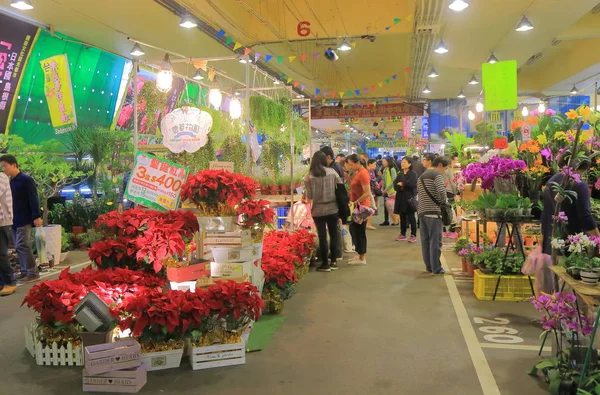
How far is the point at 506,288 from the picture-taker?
5.49 metres

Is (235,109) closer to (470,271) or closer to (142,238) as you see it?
(142,238)

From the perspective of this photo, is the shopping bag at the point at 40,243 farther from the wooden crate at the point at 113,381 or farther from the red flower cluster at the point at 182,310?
the wooden crate at the point at 113,381

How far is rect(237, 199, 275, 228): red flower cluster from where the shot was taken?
4.56 metres

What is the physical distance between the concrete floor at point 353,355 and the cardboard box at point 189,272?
2.47 feet

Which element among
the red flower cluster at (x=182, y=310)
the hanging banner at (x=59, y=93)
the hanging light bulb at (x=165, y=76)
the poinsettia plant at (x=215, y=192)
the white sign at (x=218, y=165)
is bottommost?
the red flower cluster at (x=182, y=310)

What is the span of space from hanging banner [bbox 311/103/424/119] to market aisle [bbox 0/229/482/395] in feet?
48.4

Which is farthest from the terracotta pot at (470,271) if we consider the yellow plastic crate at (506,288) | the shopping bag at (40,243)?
the shopping bag at (40,243)

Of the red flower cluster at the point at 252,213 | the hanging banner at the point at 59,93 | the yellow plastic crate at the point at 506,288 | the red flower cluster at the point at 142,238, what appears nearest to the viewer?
the red flower cluster at the point at 142,238

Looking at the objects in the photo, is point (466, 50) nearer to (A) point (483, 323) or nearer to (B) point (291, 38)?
(B) point (291, 38)

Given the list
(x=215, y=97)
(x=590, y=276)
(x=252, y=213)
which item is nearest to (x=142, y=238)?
(x=252, y=213)

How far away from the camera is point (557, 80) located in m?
16.2

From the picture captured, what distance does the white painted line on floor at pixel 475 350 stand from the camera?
3381 millimetres

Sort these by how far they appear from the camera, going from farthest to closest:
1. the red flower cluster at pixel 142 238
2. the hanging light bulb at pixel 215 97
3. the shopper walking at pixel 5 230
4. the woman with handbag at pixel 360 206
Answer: the woman with handbag at pixel 360 206 < the shopper walking at pixel 5 230 < the hanging light bulb at pixel 215 97 < the red flower cluster at pixel 142 238

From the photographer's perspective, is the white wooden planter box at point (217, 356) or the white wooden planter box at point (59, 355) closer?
the white wooden planter box at point (217, 356)
